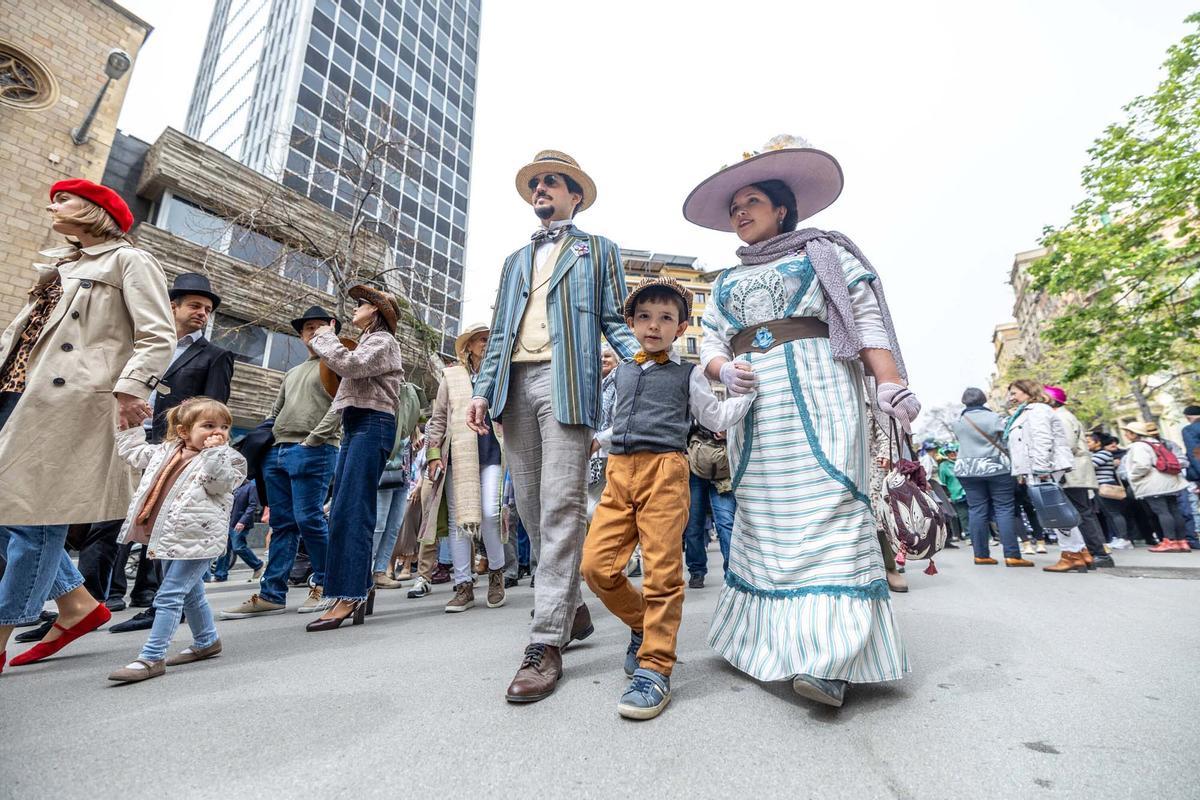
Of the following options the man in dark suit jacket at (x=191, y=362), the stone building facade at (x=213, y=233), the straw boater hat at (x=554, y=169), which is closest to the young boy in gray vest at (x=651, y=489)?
the straw boater hat at (x=554, y=169)

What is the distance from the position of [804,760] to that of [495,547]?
131 inches

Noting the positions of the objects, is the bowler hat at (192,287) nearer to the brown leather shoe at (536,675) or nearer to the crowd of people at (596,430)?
the crowd of people at (596,430)

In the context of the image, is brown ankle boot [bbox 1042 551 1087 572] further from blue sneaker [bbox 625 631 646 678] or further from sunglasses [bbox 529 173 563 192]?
sunglasses [bbox 529 173 563 192]

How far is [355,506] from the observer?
3395mm

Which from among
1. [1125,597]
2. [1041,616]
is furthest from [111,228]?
[1125,597]

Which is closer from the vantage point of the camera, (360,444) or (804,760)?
(804,760)

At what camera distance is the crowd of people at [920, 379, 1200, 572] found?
5605 mm

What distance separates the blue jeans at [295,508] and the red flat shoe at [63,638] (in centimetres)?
121

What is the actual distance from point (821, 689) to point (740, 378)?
1.09 m

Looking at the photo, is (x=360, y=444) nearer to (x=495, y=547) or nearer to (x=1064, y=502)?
(x=495, y=547)

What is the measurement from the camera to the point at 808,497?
212 centimetres

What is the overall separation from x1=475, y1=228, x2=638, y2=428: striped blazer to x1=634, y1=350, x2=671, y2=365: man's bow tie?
0.31ft

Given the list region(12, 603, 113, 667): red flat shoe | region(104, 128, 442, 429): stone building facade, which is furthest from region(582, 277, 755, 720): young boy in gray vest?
region(104, 128, 442, 429): stone building facade

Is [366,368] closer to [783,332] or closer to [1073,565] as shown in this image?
[783,332]
